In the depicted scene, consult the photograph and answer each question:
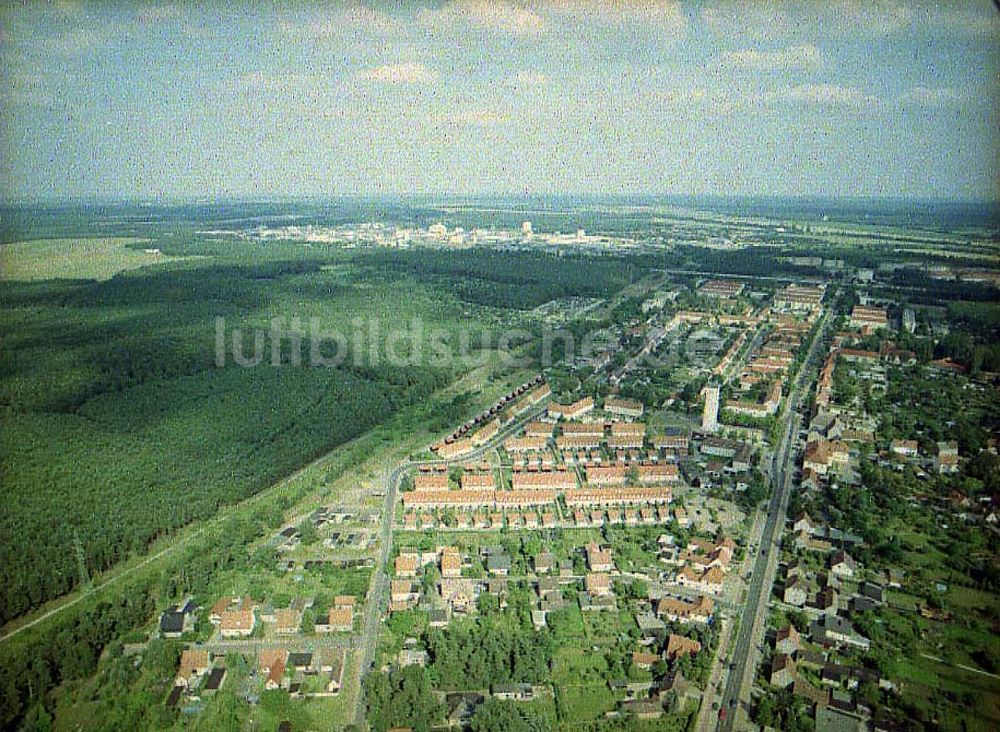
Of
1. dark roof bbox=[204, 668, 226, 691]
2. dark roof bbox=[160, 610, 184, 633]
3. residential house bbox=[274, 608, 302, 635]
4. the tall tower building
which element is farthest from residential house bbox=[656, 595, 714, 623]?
the tall tower building

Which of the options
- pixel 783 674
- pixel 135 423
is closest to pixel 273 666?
pixel 783 674

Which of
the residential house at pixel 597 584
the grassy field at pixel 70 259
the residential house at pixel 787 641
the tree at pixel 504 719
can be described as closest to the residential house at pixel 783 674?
the residential house at pixel 787 641

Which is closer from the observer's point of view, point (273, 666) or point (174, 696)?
point (174, 696)

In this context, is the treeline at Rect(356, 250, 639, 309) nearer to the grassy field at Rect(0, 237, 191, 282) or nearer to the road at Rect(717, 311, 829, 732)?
the grassy field at Rect(0, 237, 191, 282)

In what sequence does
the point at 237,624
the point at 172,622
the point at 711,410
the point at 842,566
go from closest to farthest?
the point at 237,624 → the point at 172,622 → the point at 842,566 → the point at 711,410

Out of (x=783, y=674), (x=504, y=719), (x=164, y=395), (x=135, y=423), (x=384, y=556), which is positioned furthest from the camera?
(x=164, y=395)

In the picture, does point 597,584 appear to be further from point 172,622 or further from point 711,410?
point 711,410

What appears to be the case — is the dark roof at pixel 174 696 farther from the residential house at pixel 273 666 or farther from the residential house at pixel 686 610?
the residential house at pixel 686 610
